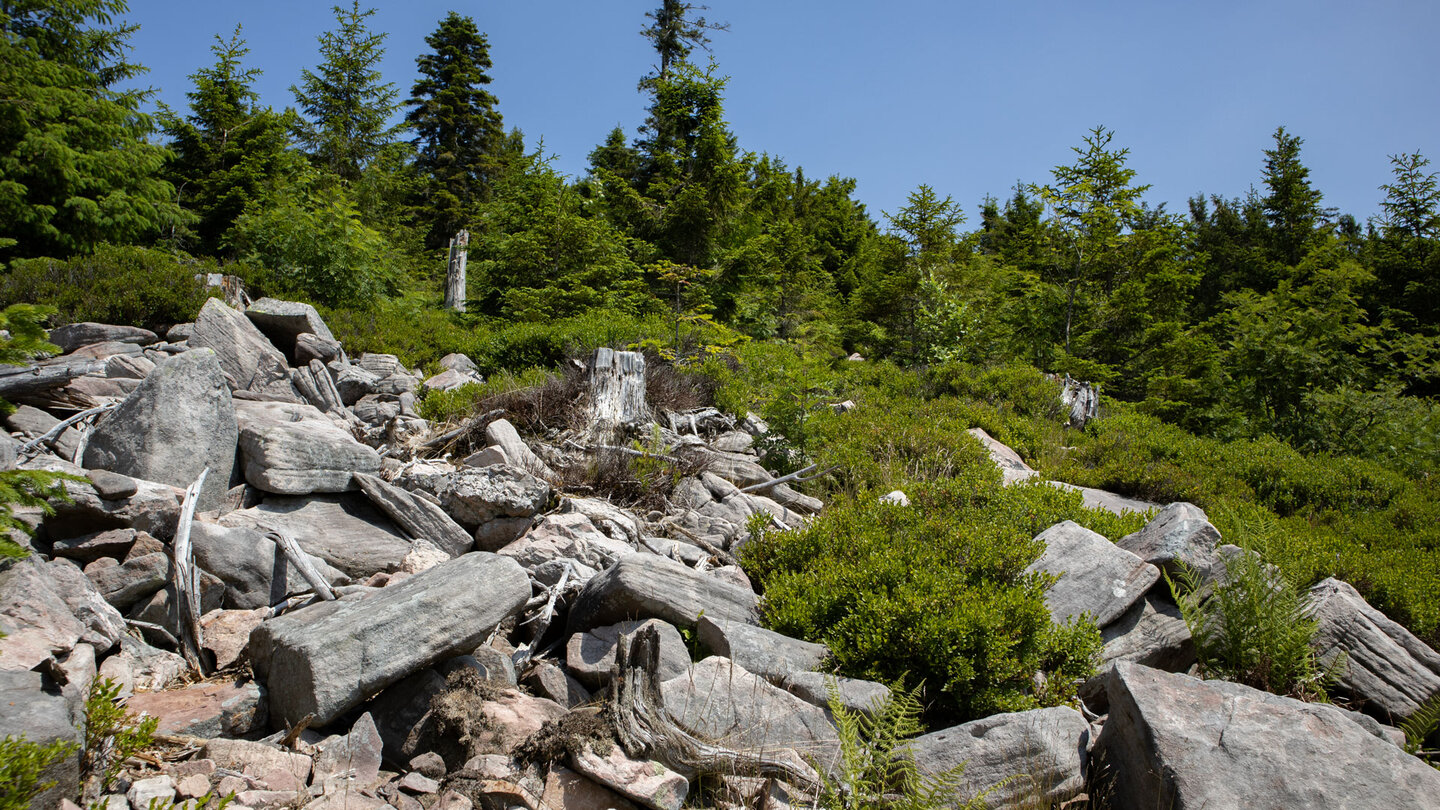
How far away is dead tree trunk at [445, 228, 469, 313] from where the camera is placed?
1811 cm

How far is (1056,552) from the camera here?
223 inches

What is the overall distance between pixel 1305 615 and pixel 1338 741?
164 cm

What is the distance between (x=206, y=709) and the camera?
3604 millimetres

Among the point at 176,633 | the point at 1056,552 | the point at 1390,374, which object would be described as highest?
the point at 1390,374

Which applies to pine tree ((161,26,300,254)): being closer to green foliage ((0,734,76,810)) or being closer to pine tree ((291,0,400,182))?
pine tree ((291,0,400,182))

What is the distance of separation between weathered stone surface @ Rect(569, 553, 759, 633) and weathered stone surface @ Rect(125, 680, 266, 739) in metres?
1.83

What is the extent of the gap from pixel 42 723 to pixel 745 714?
9.70ft

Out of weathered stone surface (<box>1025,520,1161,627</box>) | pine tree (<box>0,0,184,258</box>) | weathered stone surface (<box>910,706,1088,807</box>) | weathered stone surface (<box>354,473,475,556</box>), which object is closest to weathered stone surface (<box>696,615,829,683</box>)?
weathered stone surface (<box>910,706,1088,807</box>)

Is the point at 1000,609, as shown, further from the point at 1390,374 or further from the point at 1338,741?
the point at 1390,374

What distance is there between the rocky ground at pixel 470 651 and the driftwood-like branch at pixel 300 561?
22 millimetres

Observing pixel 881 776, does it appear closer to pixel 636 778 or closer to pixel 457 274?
pixel 636 778

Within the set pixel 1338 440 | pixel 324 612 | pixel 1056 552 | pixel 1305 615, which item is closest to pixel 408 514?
pixel 324 612

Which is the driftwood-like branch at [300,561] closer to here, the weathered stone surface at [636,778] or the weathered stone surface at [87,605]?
the weathered stone surface at [87,605]

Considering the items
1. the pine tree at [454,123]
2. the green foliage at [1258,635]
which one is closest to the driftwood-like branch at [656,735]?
the green foliage at [1258,635]
